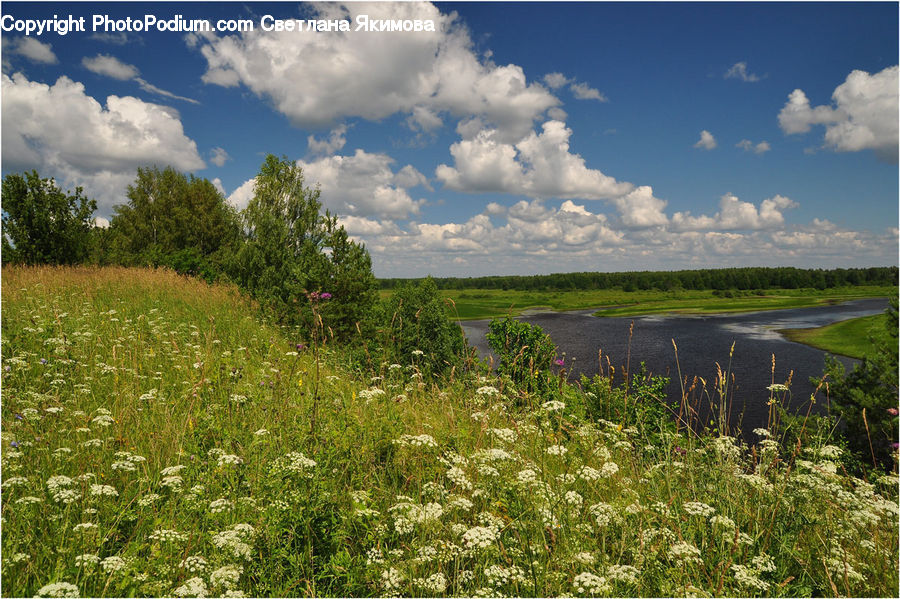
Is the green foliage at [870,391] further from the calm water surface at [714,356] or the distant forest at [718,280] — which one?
the distant forest at [718,280]

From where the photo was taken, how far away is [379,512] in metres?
2.95

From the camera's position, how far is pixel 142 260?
1097 inches

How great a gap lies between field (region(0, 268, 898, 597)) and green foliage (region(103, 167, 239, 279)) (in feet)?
123

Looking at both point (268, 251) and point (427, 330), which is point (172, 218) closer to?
Answer: point (268, 251)

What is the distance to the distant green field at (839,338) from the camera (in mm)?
38537

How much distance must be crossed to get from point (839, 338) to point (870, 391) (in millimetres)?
46306

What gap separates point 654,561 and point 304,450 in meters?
2.60

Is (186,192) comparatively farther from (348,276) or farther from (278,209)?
(348,276)

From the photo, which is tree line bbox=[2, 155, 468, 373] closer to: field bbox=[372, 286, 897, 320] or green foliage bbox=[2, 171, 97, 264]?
green foliage bbox=[2, 171, 97, 264]

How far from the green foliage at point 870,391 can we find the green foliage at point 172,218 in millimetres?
39370

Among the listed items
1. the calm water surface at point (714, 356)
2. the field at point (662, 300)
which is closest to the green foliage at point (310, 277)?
the calm water surface at point (714, 356)

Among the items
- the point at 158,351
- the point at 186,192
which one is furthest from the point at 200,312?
the point at 186,192

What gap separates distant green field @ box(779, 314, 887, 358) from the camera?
38.5 meters

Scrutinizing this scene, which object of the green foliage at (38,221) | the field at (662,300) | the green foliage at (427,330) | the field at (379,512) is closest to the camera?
the field at (379,512)
